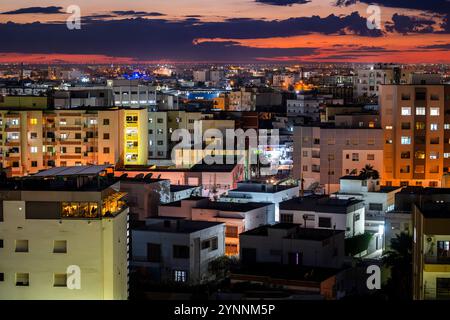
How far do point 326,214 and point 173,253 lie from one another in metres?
3.08

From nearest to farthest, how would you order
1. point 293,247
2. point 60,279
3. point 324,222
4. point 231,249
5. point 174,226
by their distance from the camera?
1. point 60,279
2. point 293,247
3. point 174,226
4. point 231,249
5. point 324,222

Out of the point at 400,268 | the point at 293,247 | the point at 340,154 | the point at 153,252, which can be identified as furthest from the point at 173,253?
the point at 340,154

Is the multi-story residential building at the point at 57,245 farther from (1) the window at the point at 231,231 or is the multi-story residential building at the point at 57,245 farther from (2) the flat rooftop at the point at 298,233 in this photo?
(1) the window at the point at 231,231

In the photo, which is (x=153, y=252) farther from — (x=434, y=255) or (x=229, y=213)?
(x=434, y=255)

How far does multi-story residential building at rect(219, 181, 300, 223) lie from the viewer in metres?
14.9

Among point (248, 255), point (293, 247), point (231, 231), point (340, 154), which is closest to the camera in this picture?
point (293, 247)

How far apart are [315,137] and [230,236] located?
25.2 ft

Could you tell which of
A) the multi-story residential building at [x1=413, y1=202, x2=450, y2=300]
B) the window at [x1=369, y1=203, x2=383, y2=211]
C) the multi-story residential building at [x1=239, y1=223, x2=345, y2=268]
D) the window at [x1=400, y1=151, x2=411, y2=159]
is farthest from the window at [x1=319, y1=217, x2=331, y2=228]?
the window at [x1=400, y1=151, x2=411, y2=159]

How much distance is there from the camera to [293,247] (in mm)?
10336

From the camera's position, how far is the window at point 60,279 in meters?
7.82

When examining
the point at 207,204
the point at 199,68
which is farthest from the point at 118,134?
the point at 199,68

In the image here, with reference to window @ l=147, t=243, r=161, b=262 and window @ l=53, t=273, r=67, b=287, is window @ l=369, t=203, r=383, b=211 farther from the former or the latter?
Result: window @ l=53, t=273, r=67, b=287

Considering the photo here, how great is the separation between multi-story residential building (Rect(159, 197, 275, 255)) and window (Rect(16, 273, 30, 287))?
15.4 ft
